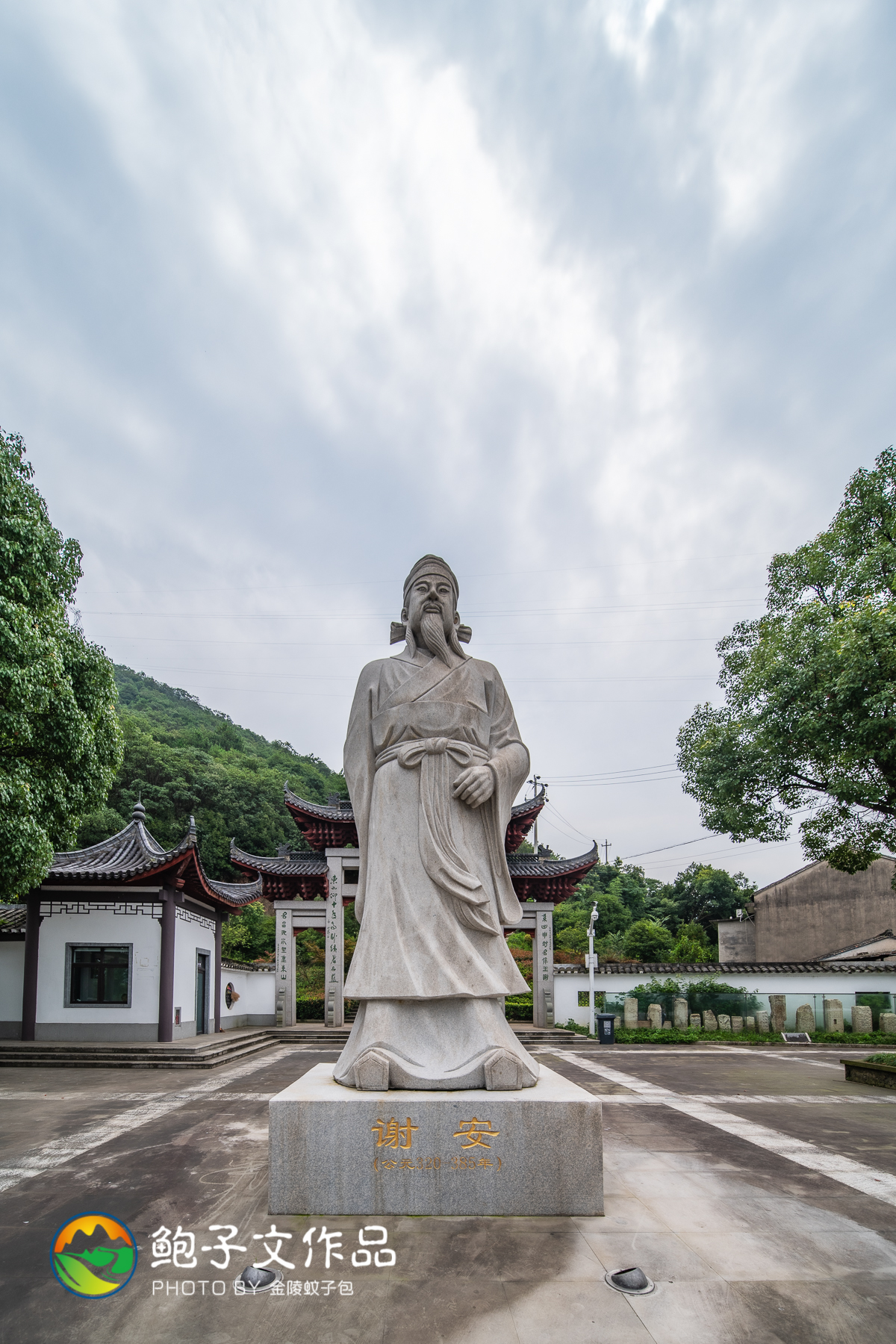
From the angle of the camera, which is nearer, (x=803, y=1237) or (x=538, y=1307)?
(x=538, y=1307)

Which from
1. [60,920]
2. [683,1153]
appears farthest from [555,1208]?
[60,920]

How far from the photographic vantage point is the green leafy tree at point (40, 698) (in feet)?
26.1

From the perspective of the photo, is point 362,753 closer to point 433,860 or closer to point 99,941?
point 433,860

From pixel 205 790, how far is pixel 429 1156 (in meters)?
34.9

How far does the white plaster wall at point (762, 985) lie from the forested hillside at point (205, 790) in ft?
39.6

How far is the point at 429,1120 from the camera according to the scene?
3.07 meters

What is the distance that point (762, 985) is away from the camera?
19.1 m

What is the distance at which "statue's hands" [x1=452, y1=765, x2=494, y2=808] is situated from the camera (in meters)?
3.73

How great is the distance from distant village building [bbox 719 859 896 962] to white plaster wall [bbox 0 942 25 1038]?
838 inches

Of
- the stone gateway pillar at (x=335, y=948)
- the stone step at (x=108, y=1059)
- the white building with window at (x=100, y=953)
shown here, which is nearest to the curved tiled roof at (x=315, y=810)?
the stone gateway pillar at (x=335, y=948)

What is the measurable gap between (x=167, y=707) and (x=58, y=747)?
44997mm

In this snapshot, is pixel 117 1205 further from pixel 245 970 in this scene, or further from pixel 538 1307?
pixel 245 970

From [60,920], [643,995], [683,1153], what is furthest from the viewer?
[643,995]

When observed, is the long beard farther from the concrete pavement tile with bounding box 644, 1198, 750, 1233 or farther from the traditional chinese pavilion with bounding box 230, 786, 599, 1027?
the traditional chinese pavilion with bounding box 230, 786, 599, 1027
